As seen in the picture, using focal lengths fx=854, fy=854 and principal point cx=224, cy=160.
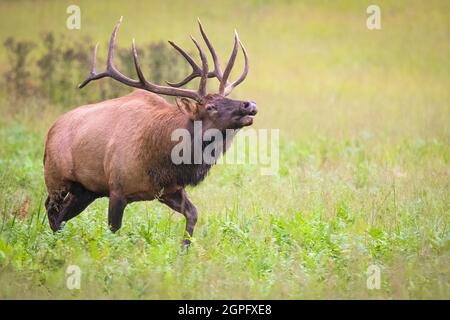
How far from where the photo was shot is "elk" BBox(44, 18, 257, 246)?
8781 millimetres

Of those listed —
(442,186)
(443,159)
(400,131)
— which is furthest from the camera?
(400,131)

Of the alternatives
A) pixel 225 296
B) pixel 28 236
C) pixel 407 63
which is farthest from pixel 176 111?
pixel 407 63

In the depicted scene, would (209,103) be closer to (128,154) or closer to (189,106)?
(189,106)

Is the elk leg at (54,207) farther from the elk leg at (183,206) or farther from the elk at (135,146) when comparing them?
the elk leg at (183,206)

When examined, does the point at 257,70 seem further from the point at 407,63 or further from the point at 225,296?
the point at 225,296

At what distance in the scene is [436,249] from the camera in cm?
796

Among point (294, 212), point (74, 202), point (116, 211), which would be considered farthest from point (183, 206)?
point (294, 212)

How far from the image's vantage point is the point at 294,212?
9.77 m

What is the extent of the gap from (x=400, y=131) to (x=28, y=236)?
371 inches

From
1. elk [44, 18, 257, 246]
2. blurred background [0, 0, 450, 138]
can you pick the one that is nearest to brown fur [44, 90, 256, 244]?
elk [44, 18, 257, 246]

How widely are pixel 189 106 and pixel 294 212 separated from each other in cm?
186

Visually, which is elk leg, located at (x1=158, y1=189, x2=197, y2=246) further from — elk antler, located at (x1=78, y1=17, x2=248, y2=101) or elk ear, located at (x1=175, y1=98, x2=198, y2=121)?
elk antler, located at (x1=78, y1=17, x2=248, y2=101)

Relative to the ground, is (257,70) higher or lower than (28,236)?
higher
